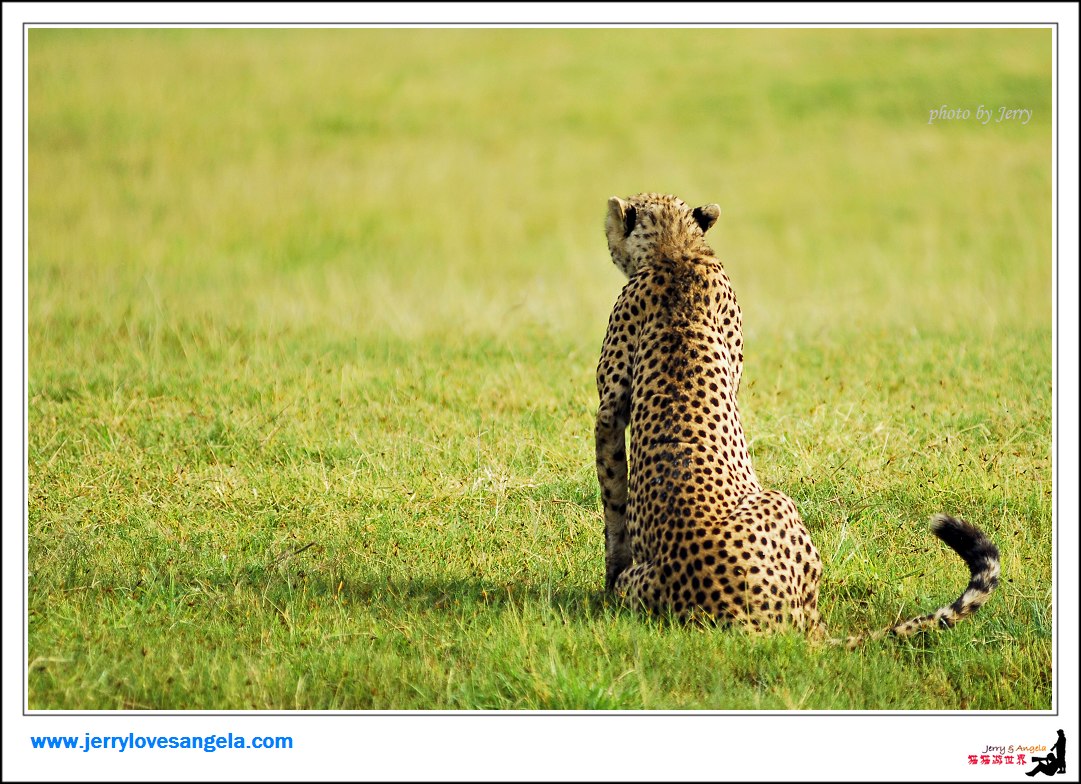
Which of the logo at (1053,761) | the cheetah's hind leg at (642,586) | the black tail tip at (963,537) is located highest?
the black tail tip at (963,537)

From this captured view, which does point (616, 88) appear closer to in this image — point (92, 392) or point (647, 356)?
point (92, 392)

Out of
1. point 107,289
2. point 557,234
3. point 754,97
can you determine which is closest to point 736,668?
point 107,289

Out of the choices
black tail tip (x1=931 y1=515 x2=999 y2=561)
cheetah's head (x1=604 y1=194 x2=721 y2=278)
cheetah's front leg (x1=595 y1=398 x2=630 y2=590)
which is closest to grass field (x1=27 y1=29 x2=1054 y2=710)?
cheetah's front leg (x1=595 y1=398 x2=630 y2=590)

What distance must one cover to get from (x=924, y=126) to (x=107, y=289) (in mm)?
9387

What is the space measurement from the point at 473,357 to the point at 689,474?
138 inches

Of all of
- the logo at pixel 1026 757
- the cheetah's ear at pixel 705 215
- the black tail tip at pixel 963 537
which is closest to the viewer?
the logo at pixel 1026 757

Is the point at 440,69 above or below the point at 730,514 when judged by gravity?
above

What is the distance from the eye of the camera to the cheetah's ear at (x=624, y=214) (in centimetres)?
489

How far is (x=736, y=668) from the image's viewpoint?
403 cm

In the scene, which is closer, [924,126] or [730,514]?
[730,514]

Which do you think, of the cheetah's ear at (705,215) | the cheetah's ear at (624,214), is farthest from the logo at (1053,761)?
the cheetah's ear at (624,214)

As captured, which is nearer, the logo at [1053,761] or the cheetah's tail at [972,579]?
the logo at [1053,761]

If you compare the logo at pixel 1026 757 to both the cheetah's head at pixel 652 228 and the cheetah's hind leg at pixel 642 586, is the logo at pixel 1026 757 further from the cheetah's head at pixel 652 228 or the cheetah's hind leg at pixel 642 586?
the cheetah's head at pixel 652 228

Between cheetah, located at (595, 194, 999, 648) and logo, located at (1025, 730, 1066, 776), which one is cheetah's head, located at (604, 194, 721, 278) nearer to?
cheetah, located at (595, 194, 999, 648)
